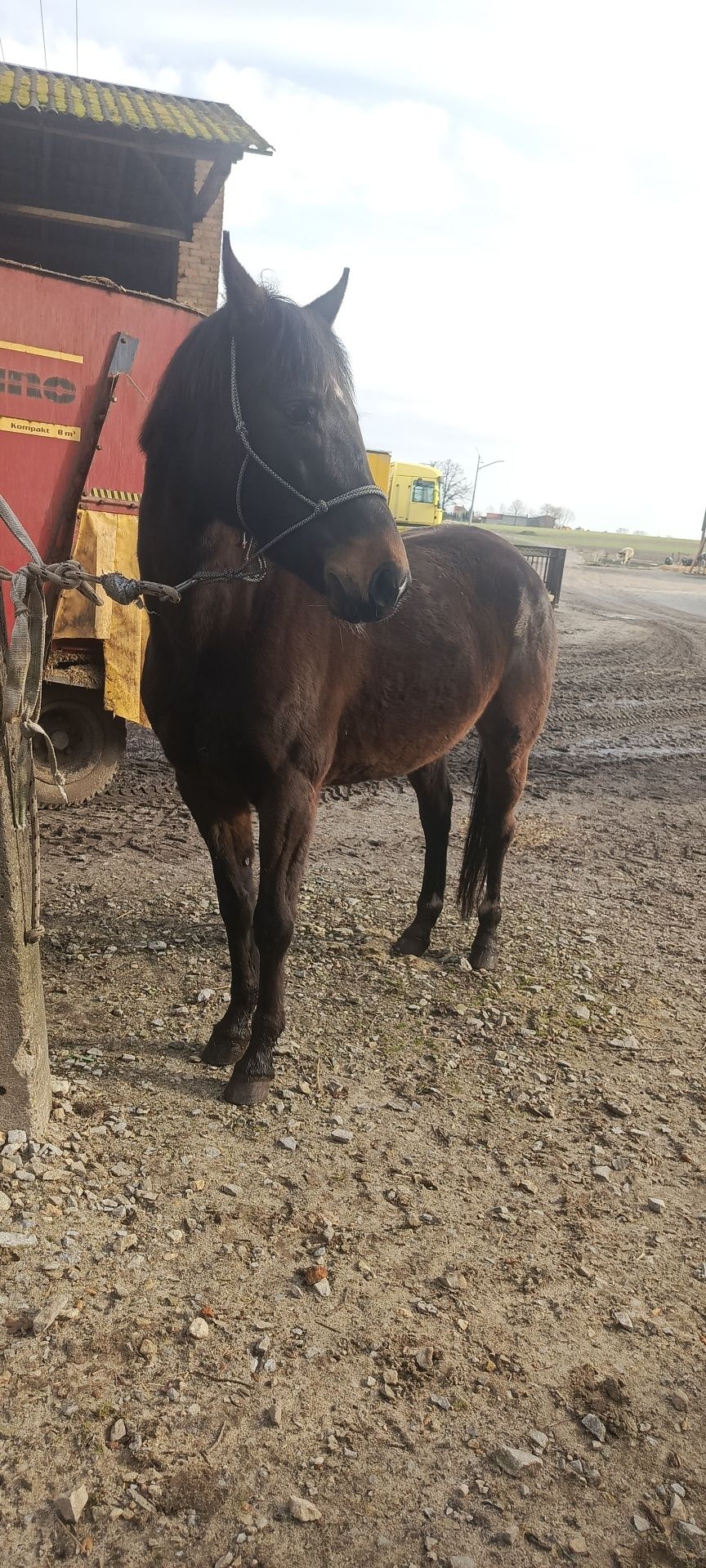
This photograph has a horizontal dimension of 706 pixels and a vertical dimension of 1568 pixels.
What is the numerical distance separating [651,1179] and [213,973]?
1.90 meters

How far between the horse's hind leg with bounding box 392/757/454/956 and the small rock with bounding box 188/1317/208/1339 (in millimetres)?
2282

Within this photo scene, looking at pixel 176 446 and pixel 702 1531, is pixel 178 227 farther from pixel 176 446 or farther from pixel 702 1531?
pixel 702 1531

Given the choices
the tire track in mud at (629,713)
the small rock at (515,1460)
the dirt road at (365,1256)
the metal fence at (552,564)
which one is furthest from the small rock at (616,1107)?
the metal fence at (552,564)

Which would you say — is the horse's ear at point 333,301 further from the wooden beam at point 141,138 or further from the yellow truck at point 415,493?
the yellow truck at point 415,493

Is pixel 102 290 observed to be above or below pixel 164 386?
above

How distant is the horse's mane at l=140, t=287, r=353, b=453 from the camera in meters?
2.52

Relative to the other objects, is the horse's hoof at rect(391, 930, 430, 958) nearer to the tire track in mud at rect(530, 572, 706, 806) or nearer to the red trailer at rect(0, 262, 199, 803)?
the red trailer at rect(0, 262, 199, 803)

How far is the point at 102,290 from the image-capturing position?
16.6 ft

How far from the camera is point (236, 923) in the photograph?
10.5 ft

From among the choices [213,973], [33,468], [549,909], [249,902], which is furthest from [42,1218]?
[33,468]

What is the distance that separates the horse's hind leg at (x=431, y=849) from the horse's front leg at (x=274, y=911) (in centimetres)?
133

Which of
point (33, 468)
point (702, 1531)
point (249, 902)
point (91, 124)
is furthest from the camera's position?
point (91, 124)

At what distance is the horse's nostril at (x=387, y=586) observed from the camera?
99.0 inches

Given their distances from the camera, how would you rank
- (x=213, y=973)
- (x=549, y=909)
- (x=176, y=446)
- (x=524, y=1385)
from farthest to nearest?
(x=549, y=909)
(x=213, y=973)
(x=176, y=446)
(x=524, y=1385)
